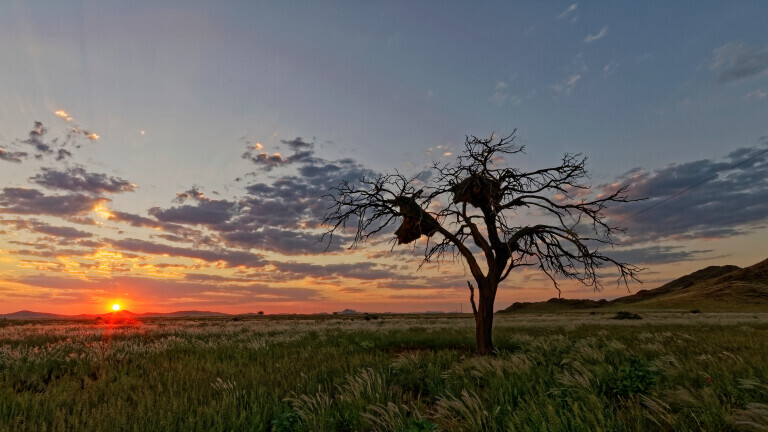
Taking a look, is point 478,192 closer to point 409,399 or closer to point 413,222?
point 413,222

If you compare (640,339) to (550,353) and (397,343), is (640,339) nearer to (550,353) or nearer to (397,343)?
(550,353)

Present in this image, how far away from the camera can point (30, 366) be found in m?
10.5

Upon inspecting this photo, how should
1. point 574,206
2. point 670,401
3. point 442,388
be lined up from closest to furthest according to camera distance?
point 670,401, point 442,388, point 574,206

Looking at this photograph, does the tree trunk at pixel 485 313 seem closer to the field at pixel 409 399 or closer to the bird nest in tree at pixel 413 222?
the bird nest in tree at pixel 413 222

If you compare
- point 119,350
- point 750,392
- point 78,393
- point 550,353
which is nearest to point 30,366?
point 119,350

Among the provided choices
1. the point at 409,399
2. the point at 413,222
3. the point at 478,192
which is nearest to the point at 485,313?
the point at 413,222

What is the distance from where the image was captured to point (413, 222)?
13883mm

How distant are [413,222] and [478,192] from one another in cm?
241

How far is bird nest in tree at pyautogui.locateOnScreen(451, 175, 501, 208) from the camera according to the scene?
43.0 feet

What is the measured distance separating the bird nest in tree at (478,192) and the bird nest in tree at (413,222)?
3.84ft

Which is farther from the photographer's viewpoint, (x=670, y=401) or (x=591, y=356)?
(x=591, y=356)

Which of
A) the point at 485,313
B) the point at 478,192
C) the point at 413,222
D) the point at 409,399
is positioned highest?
the point at 478,192

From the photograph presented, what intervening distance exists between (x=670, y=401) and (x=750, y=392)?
58.5 inches

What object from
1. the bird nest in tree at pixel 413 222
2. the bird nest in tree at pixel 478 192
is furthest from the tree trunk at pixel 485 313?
the bird nest in tree at pixel 478 192
